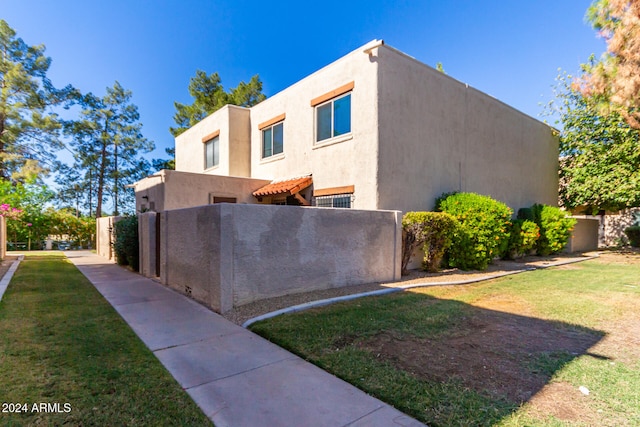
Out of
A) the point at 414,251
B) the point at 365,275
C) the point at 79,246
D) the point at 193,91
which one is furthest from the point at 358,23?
the point at 79,246

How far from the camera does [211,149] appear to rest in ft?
58.6

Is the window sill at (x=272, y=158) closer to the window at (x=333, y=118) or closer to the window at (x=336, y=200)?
the window at (x=333, y=118)

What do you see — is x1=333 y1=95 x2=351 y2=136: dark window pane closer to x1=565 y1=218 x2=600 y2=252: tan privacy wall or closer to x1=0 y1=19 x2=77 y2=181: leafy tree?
x1=565 y1=218 x2=600 y2=252: tan privacy wall

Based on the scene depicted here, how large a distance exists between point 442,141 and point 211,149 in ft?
40.8

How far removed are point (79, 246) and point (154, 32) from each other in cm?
1671

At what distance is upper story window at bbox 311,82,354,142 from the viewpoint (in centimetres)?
1114

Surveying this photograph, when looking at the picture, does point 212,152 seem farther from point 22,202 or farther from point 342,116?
point 342,116

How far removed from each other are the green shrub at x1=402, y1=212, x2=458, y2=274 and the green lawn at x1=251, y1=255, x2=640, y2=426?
2.33m

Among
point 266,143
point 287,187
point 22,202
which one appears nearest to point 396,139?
point 287,187

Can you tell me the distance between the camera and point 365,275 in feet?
28.4

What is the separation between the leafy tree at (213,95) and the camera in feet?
97.2

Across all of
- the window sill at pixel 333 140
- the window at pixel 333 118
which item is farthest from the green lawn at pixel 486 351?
the window at pixel 333 118

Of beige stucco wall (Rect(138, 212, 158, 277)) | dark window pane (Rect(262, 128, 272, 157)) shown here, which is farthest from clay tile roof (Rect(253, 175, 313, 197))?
beige stucco wall (Rect(138, 212, 158, 277))

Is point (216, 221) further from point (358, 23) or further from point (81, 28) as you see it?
point (81, 28)
